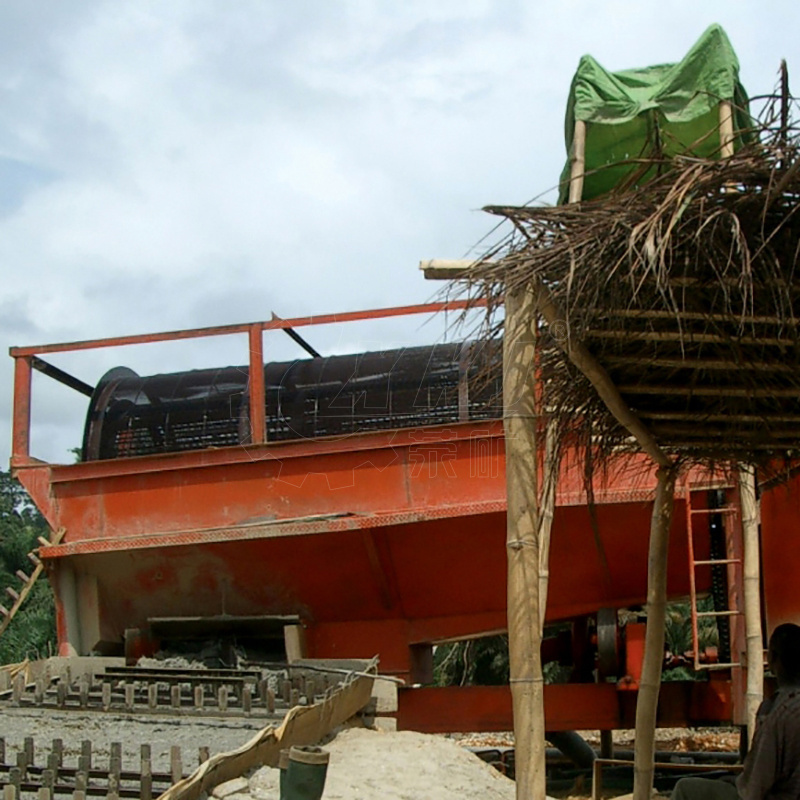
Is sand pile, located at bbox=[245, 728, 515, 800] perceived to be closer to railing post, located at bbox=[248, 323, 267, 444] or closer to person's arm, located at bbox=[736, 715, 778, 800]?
railing post, located at bbox=[248, 323, 267, 444]

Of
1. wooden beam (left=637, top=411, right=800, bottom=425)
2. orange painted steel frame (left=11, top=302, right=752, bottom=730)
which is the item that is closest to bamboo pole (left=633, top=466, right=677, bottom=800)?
wooden beam (left=637, top=411, right=800, bottom=425)

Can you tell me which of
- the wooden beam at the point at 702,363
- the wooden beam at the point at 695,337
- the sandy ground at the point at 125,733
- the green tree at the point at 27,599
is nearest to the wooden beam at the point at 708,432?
the wooden beam at the point at 702,363

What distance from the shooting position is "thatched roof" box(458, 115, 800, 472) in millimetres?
3574

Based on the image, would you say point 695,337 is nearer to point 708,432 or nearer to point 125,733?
point 708,432

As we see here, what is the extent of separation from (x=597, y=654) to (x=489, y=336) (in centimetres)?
664

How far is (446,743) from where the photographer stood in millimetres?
8914

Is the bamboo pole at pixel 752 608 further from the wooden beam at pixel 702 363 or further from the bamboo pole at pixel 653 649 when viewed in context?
the wooden beam at pixel 702 363

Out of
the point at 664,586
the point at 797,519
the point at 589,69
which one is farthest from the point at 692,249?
the point at 797,519

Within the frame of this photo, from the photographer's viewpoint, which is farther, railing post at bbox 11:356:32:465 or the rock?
railing post at bbox 11:356:32:465

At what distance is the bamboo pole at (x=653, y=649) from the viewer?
5.47 m

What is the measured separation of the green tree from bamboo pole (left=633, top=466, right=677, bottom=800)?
49.9ft

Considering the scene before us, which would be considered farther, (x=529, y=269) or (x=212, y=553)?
(x=212, y=553)

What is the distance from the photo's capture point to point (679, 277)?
389 cm

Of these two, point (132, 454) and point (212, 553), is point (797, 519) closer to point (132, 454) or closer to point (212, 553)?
point (212, 553)
